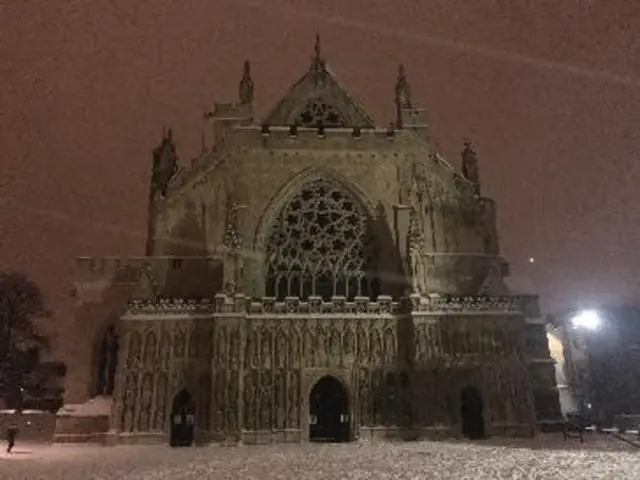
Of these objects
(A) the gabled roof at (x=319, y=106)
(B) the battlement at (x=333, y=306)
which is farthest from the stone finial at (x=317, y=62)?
(B) the battlement at (x=333, y=306)

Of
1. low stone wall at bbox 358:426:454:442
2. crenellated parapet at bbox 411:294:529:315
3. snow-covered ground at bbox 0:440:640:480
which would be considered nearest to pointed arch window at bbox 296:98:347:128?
crenellated parapet at bbox 411:294:529:315

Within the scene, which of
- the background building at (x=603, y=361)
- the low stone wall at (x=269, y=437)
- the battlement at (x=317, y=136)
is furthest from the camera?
the background building at (x=603, y=361)

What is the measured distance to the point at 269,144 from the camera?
92.9ft

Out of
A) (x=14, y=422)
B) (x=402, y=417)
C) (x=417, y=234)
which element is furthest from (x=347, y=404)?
(x=14, y=422)

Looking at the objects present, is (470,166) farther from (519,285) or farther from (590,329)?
(590,329)

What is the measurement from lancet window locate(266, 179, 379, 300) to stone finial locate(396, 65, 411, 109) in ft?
21.7

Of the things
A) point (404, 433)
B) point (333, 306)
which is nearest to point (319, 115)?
point (333, 306)

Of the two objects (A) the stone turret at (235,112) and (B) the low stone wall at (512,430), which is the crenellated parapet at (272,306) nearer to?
(B) the low stone wall at (512,430)

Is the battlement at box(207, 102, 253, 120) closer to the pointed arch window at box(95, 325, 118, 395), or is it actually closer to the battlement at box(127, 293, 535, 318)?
the battlement at box(127, 293, 535, 318)

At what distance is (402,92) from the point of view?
31.8m

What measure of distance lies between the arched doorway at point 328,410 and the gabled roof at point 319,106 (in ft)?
45.9

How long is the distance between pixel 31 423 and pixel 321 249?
16.1 metres

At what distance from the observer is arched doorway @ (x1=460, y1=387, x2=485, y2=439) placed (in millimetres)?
23703

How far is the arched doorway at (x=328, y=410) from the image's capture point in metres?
24.4
